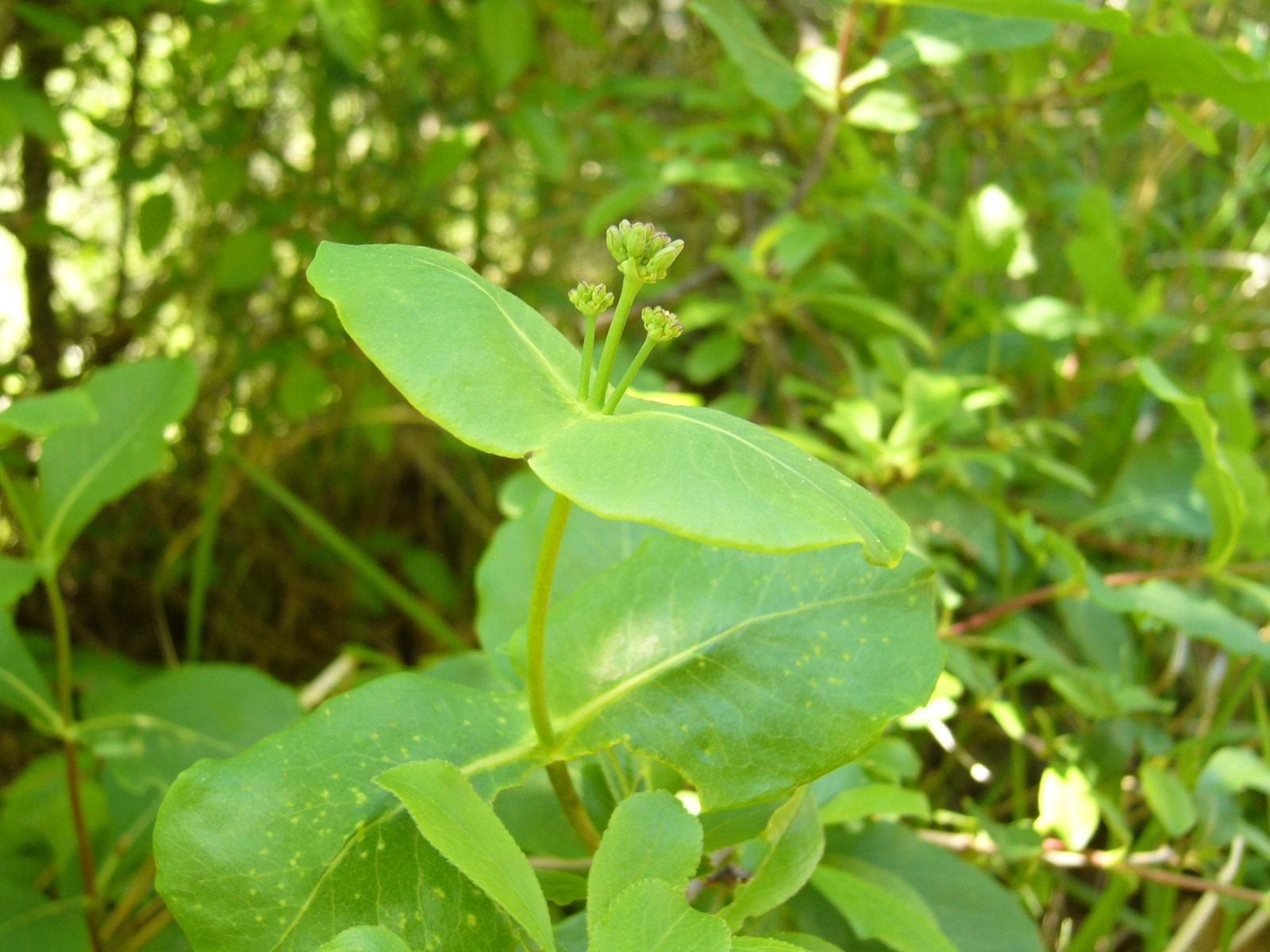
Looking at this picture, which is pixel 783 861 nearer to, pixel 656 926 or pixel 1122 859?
pixel 656 926

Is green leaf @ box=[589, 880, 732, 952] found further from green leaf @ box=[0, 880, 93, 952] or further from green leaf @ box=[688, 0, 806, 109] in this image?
green leaf @ box=[688, 0, 806, 109]

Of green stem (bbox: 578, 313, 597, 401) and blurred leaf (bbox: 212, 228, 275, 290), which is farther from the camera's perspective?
blurred leaf (bbox: 212, 228, 275, 290)

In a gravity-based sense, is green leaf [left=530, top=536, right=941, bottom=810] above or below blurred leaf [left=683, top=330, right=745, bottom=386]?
above

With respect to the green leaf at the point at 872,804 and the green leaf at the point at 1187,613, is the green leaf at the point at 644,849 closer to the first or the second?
the green leaf at the point at 872,804

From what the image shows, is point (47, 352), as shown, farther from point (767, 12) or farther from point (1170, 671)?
point (1170, 671)

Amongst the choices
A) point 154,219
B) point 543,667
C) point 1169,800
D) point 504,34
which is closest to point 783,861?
point 543,667

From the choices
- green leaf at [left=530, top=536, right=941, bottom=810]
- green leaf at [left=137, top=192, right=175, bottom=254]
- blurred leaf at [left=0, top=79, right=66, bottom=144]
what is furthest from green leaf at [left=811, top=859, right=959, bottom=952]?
green leaf at [left=137, top=192, right=175, bottom=254]

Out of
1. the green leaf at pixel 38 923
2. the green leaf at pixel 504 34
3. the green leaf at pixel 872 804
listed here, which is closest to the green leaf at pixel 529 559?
the green leaf at pixel 872 804
